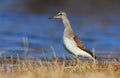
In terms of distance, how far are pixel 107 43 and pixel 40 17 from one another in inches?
330

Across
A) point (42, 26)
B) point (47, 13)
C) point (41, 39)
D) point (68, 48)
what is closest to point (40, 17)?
point (47, 13)

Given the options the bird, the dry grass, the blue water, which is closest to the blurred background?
the blue water

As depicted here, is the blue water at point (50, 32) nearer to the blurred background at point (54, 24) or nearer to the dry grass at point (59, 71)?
the blurred background at point (54, 24)

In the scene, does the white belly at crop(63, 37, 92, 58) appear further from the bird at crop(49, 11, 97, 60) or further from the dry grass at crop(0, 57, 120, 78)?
the dry grass at crop(0, 57, 120, 78)

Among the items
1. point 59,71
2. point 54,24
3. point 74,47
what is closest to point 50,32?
point 54,24

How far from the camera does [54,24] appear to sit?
29391 millimetres

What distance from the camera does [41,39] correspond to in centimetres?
2452

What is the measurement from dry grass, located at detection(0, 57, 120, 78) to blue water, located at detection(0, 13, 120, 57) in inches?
193

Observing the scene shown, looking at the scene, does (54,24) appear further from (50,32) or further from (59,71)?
(59,71)

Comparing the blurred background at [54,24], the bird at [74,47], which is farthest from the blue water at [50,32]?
the bird at [74,47]

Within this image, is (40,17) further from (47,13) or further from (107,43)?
(107,43)

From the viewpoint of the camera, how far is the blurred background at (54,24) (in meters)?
23.1

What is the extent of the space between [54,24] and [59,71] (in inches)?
685

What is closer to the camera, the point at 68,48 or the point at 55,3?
the point at 68,48
